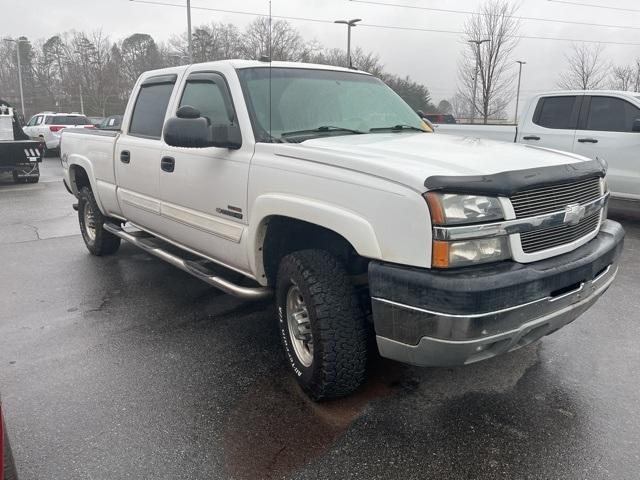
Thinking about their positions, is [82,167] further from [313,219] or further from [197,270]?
[313,219]

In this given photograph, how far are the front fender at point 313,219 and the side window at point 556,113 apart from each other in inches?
266

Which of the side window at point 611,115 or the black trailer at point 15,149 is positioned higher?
the side window at point 611,115

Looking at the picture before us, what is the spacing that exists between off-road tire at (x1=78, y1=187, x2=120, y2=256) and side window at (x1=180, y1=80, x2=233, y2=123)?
2326mm

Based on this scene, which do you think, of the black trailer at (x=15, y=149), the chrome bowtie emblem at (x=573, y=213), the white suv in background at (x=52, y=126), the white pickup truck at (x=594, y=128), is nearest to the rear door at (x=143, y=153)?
the chrome bowtie emblem at (x=573, y=213)

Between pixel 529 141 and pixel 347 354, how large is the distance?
696 cm

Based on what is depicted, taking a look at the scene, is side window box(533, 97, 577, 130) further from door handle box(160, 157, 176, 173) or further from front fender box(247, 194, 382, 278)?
front fender box(247, 194, 382, 278)

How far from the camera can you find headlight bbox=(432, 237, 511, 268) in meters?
2.36

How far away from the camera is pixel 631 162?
300 inches

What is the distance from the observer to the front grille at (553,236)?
2.54m

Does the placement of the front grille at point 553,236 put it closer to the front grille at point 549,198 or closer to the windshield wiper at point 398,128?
the front grille at point 549,198

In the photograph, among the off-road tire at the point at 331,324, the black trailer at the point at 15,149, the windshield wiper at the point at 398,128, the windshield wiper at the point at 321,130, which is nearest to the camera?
the off-road tire at the point at 331,324

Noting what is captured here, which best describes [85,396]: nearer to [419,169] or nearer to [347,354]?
[347,354]

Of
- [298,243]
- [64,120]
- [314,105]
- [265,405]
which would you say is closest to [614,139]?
[314,105]

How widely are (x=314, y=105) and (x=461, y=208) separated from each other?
65.9 inches
